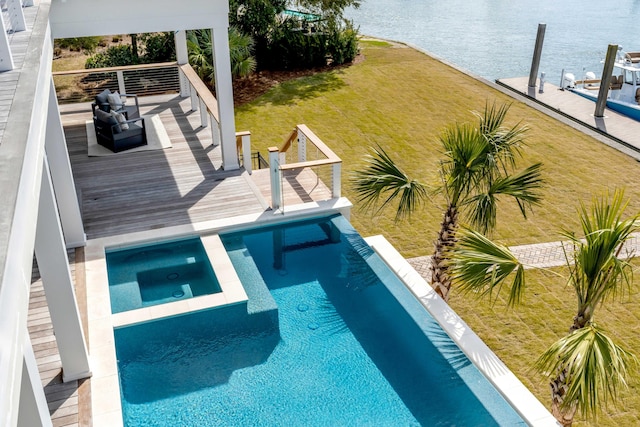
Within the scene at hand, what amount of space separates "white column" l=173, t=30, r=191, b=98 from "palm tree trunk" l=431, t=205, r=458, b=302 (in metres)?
10.1

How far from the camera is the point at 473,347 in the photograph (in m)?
8.16

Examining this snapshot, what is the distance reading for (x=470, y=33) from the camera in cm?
3366

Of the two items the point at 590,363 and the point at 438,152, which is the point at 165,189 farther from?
the point at 590,363

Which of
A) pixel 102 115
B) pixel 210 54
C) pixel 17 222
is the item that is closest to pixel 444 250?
pixel 17 222

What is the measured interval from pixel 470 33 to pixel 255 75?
637 inches

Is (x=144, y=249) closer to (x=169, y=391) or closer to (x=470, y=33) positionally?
(x=169, y=391)

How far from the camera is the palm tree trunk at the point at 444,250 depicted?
349 inches

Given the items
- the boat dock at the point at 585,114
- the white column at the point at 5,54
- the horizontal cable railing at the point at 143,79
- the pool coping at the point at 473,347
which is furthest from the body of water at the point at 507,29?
the white column at the point at 5,54

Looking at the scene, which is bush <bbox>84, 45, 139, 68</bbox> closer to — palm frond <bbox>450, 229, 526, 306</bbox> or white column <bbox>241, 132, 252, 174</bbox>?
white column <bbox>241, 132, 252, 174</bbox>

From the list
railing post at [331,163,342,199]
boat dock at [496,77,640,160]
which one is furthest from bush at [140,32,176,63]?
railing post at [331,163,342,199]

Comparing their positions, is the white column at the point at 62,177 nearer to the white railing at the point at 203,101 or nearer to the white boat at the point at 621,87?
the white railing at the point at 203,101

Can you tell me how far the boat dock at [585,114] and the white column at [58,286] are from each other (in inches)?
547

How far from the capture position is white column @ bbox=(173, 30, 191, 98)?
1650 cm

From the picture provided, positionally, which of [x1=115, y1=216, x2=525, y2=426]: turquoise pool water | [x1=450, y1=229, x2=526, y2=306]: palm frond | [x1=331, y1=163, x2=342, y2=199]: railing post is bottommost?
[x1=115, y1=216, x2=525, y2=426]: turquoise pool water
